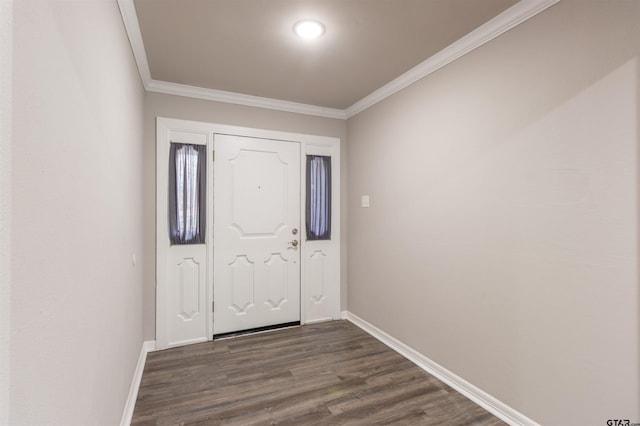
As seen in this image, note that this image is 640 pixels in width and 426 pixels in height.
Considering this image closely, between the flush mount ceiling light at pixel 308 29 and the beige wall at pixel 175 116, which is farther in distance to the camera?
the beige wall at pixel 175 116

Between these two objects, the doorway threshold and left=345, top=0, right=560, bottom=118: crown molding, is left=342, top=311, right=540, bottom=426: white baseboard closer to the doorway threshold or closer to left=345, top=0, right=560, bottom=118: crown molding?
the doorway threshold

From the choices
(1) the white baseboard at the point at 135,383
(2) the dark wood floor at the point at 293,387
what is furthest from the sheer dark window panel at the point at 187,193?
(2) the dark wood floor at the point at 293,387

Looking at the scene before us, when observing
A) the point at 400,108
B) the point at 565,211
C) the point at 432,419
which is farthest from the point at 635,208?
the point at 400,108

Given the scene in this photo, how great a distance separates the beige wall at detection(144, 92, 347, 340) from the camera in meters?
2.96

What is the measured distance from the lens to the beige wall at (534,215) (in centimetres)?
151

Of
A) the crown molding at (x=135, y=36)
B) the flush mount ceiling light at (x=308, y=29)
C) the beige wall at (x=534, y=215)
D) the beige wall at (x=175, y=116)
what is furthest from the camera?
the beige wall at (x=175, y=116)

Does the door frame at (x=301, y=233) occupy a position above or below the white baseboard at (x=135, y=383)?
above

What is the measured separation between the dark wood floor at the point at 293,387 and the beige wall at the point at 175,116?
2.34 ft

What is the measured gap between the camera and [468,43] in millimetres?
2246

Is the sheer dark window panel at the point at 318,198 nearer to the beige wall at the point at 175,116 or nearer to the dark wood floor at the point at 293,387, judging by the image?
the beige wall at the point at 175,116

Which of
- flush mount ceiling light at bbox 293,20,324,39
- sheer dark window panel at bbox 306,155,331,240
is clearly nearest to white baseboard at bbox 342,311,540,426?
sheer dark window panel at bbox 306,155,331,240

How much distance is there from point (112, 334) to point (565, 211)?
98.1 inches

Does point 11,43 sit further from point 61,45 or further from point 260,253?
point 260,253

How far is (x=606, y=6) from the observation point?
1.54m
